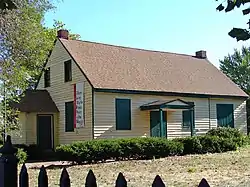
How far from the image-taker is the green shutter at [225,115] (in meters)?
→ 26.9

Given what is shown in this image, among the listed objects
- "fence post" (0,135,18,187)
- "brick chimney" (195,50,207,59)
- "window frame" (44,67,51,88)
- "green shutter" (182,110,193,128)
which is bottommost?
"fence post" (0,135,18,187)

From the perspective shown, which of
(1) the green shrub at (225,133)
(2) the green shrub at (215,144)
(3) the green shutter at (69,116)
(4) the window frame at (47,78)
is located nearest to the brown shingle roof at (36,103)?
(4) the window frame at (47,78)

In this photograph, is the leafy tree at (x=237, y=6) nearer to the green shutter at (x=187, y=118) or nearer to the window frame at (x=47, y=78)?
the green shutter at (x=187, y=118)

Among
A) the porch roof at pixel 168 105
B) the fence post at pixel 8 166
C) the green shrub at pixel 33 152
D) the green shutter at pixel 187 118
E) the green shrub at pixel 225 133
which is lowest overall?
the green shrub at pixel 33 152

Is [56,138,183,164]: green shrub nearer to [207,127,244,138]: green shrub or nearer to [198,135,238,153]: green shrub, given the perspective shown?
[198,135,238,153]: green shrub

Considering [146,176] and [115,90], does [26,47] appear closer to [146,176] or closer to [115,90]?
[115,90]

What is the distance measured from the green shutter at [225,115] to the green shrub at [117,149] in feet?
26.3

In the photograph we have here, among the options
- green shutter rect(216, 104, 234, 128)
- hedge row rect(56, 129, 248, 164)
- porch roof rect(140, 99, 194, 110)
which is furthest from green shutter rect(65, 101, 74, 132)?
green shutter rect(216, 104, 234, 128)

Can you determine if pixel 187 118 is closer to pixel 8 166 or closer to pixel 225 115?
pixel 225 115

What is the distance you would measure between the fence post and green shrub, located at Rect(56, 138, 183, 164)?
13.5 metres

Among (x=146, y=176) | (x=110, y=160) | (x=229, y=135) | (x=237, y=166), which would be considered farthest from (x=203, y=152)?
(x=146, y=176)

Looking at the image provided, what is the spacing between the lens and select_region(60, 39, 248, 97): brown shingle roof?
23.2m

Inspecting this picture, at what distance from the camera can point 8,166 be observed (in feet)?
9.87

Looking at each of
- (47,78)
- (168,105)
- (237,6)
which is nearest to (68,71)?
(47,78)
